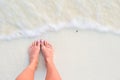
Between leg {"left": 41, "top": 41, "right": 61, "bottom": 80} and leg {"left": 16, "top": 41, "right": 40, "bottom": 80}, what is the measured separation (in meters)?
0.03

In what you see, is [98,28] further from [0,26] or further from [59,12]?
[0,26]

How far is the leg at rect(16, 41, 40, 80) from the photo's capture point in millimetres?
1169

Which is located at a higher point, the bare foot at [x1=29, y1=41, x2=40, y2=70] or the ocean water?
the ocean water

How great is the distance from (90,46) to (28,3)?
1.31 ft

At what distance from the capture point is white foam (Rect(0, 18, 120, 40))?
1.26 m

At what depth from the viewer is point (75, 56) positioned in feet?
4.14

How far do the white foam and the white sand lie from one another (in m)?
0.02

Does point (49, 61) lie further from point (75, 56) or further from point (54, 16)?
point (54, 16)

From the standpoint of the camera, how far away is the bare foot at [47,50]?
124 cm

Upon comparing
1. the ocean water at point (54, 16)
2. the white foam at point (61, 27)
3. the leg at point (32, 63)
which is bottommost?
the leg at point (32, 63)

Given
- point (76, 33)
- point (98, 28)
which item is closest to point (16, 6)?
point (76, 33)

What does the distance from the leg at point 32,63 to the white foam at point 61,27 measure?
59 millimetres

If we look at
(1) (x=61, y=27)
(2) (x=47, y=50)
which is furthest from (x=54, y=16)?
(2) (x=47, y=50)

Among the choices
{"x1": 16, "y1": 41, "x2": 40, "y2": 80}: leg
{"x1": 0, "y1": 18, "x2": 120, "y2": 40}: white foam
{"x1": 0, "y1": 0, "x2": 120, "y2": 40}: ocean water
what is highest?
{"x1": 0, "y1": 0, "x2": 120, "y2": 40}: ocean water
